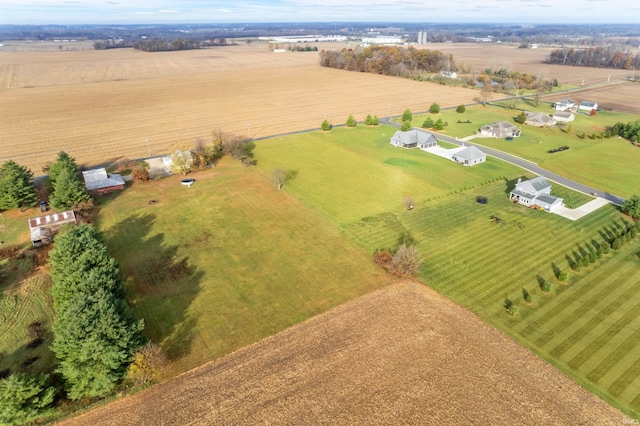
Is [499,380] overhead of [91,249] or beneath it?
beneath

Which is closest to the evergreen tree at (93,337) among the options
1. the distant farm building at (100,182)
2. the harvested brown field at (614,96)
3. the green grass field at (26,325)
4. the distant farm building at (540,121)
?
the green grass field at (26,325)

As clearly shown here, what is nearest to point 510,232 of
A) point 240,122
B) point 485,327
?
point 485,327

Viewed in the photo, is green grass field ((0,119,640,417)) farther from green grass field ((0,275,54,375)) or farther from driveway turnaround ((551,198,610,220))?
driveway turnaround ((551,198,610,220))

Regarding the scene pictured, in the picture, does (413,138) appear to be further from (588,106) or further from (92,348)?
(92,348)

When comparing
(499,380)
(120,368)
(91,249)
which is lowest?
(499,380)

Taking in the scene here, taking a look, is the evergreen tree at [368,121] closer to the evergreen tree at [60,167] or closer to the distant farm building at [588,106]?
the evergreen tree at [60,167]

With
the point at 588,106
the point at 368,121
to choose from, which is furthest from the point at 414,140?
the point at 588,106

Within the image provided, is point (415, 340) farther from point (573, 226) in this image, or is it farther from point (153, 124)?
point (153, 124)
